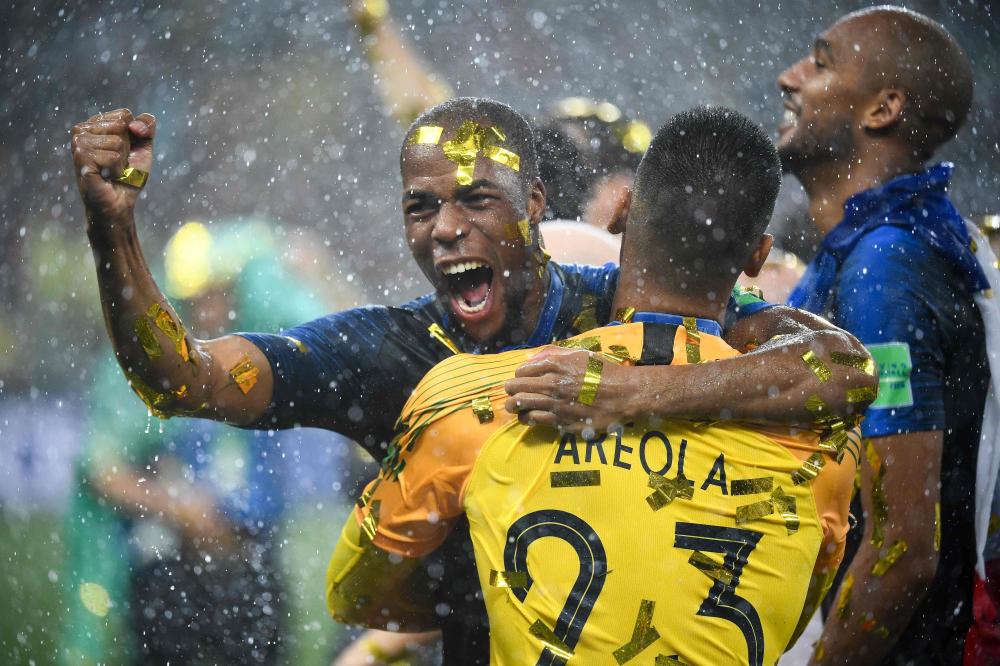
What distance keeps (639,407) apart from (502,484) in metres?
0.19

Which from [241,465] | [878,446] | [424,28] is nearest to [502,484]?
[878,446]

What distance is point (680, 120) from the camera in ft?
4.92

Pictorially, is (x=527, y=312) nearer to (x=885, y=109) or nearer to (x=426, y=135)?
(x=426, y=135)

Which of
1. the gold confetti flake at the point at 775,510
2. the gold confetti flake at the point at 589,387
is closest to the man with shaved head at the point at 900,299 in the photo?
the gold confetti flake at the point at 775,510

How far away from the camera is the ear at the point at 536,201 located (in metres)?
2.08

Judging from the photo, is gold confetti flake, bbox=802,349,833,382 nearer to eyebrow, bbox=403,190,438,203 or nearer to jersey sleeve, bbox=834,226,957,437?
jersey sleeve, bbox=834,226,957,437

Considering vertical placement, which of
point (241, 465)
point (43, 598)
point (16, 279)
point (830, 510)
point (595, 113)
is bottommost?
point (43, 598)

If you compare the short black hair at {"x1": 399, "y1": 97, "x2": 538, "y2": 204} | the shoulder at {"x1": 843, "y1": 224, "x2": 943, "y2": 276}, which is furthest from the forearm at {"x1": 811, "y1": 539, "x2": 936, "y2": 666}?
the short black hair at {"x1": 399, "y1": 97, "x2": 538, "y2": 204}

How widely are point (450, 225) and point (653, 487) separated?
825 mm

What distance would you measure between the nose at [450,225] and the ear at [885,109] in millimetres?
983

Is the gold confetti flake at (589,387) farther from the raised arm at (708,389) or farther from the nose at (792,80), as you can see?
the nose at (792,80)

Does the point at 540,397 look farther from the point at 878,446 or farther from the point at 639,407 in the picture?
the point at 878,446

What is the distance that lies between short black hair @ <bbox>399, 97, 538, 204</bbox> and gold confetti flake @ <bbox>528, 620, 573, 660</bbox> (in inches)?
39.5

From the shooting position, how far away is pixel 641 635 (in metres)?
1.26
